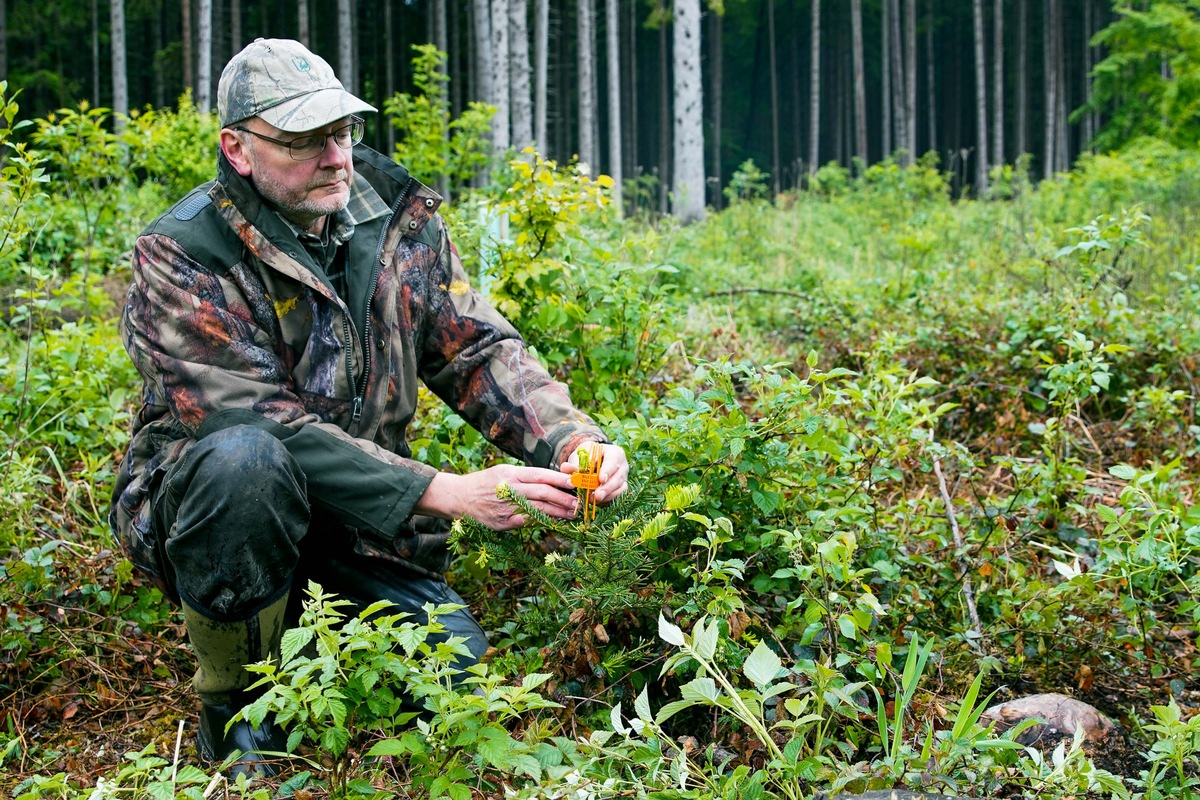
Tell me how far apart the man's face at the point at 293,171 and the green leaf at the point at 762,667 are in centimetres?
170

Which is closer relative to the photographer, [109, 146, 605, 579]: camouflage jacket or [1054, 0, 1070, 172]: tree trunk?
[109, 146, 605, 579]: camouflage jacket

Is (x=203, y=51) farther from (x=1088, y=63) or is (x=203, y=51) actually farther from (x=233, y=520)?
(x=1088, y=63)

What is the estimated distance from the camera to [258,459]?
2.55 meters

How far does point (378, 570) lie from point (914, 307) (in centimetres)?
403

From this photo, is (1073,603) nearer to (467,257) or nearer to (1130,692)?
(1130,692)

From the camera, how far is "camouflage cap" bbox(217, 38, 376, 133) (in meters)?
2.78

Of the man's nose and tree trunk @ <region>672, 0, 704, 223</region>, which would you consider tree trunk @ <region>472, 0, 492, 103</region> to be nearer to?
tree trunk @ <region>672, 0, 704, 223</region>

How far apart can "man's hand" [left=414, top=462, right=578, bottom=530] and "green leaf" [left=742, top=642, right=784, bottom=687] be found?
724mm

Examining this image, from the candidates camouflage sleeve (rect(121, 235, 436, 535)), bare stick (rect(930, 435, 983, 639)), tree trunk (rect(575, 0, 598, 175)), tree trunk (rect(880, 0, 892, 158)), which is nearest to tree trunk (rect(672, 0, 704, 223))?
tree trunk (rect(575, 0, 598, 175))

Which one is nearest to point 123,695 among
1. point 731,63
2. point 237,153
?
point 237,153

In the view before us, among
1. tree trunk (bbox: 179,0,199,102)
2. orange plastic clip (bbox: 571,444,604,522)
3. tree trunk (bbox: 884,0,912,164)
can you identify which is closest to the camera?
orange plastic clip (bbox: 571,444,604,522)

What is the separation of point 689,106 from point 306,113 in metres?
13.7

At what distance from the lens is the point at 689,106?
623 inches

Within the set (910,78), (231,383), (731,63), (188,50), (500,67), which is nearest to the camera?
(231,383)
